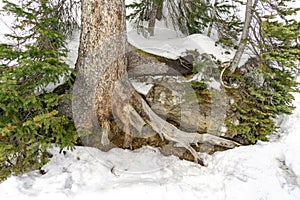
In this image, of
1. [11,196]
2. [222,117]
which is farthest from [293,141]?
[11,196]

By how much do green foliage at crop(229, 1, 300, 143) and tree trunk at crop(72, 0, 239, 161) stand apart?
52 cm

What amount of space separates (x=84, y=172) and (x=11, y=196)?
0.90 meters

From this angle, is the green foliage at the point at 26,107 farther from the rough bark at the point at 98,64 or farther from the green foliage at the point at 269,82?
the green foliage at the point at 269,82

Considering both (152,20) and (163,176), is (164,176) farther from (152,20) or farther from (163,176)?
(152,20)

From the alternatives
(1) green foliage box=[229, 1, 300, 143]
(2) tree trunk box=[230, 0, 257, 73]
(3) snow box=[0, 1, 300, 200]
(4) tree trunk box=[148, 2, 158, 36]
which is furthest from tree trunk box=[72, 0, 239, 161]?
(4) tree trunk box=[148, 2, 158, 36]

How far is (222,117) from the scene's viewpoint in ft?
13.3

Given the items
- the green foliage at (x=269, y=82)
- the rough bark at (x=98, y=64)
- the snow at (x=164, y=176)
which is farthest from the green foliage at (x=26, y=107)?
the green foliage at (x=269, y=82)

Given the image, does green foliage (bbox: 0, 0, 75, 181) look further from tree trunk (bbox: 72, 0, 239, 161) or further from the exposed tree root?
the exposed tree root

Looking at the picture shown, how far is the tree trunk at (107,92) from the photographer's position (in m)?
3.43

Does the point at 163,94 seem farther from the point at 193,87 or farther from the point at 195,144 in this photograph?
the point at 195,144

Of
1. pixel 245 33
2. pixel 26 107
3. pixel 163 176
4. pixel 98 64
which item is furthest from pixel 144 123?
pixel 245 33

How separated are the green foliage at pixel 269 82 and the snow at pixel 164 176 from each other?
375 millimetres

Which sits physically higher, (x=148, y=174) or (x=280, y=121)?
(x=280, y=121)

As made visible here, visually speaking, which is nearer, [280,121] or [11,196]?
[11,196]
